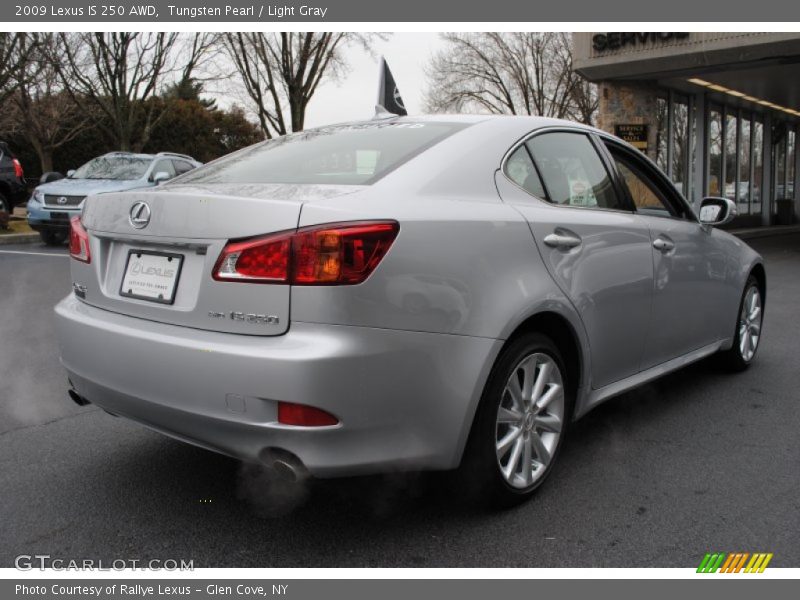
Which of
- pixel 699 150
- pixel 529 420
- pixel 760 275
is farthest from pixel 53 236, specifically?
pixel 699 150

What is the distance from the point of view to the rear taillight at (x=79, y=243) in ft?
10.4

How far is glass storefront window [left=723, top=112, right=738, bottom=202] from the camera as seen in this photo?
22.8 m

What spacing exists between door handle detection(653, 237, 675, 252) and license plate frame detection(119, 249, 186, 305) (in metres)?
2.38

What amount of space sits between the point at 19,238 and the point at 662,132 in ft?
50.2

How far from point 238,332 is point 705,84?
787 inches

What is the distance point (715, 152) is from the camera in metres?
22.2

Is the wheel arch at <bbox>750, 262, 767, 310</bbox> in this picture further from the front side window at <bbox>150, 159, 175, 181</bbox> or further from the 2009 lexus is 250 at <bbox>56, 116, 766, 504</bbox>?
the front side window at <bbox>150, 159, 175, 181</bbox>

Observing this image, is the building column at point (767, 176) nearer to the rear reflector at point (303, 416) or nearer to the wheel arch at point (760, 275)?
the wheel arch at point (760, 275)

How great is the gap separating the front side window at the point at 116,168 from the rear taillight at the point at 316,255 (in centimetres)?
1275

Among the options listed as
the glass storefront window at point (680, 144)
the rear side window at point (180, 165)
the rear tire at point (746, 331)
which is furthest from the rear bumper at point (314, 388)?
the glass storefront window at point (680, 144)

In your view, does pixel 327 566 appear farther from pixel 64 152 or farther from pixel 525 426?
pixel 64 152

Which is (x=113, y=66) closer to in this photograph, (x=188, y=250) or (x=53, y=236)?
(x=53, y=236)

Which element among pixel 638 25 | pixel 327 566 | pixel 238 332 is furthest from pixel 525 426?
Result: pixel 638 25

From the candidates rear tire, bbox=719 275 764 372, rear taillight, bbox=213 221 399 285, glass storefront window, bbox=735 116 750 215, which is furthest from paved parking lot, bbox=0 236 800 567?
glass storefront window, bbox=735 116 750 215
